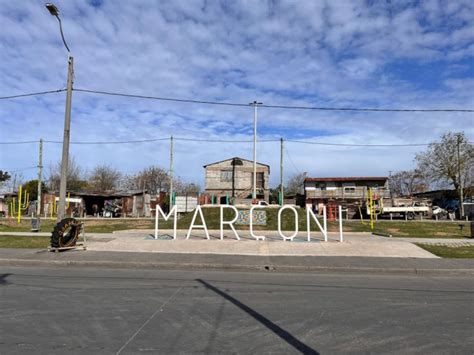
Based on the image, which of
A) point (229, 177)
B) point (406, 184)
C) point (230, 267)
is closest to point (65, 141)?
point (230, 267)

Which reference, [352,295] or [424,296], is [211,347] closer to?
[352,295]

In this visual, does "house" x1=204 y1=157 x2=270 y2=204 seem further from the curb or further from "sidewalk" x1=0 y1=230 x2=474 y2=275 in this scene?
the curb

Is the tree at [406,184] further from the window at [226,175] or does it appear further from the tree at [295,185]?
the window at [226,175]

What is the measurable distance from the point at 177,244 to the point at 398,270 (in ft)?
25.5

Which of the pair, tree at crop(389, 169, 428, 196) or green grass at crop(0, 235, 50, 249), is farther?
tree at crop(389, 169, 428, 196)

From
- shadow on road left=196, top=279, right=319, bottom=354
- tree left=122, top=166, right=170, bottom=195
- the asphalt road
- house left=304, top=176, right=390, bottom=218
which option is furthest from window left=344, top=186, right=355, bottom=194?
shadow on road left=196, top=279, right=319, bottom=354

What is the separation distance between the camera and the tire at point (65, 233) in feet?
42.9

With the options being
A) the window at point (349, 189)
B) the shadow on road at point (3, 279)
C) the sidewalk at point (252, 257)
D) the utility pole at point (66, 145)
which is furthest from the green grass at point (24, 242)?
the window at point (349, 189)

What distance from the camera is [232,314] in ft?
20.0

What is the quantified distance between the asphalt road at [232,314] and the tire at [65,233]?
3482 mm

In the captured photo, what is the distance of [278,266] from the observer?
11.0 meters

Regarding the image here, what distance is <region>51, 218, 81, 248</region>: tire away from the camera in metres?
13.1

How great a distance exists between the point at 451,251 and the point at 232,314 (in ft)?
36.8

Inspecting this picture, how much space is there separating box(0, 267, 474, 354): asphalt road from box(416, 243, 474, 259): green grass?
415 centimetres
